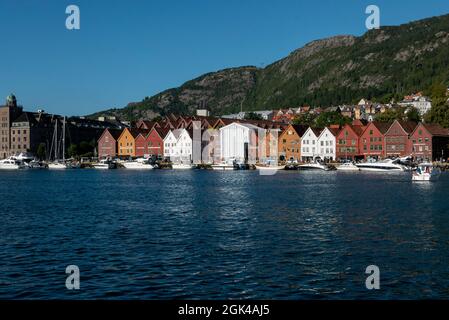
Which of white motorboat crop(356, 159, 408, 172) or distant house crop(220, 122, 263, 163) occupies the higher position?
distant house crop(220, 122, 263, 163)

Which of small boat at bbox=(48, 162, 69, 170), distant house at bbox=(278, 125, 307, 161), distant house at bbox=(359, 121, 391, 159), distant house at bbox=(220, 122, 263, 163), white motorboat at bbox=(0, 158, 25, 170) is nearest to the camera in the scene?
distant house at bbox=(359, 121, 391, 159)

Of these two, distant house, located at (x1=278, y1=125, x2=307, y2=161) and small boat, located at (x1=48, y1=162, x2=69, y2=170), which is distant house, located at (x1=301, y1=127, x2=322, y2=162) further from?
small boat, located at (x1=48, y1=162, x2=69, y2=170)

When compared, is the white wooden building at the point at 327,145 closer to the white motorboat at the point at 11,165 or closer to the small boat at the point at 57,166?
the small boat at the point at 57,166

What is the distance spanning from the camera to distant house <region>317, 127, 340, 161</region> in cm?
14175

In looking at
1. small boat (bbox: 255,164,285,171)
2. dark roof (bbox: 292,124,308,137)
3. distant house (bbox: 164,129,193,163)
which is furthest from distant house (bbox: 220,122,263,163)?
small boat (bbox: 255,164,285,171)

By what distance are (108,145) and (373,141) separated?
75.6m

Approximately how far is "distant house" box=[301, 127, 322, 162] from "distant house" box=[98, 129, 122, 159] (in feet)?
180

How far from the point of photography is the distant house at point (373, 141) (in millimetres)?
134750

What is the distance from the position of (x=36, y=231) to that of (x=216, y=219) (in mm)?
11321

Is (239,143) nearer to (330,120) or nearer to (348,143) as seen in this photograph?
(348,143)

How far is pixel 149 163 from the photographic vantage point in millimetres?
145000

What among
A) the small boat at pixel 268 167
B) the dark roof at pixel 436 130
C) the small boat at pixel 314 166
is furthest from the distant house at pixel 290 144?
the dark roof at pixel 436 130

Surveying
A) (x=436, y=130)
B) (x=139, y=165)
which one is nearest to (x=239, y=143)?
(x=139, y=165)
